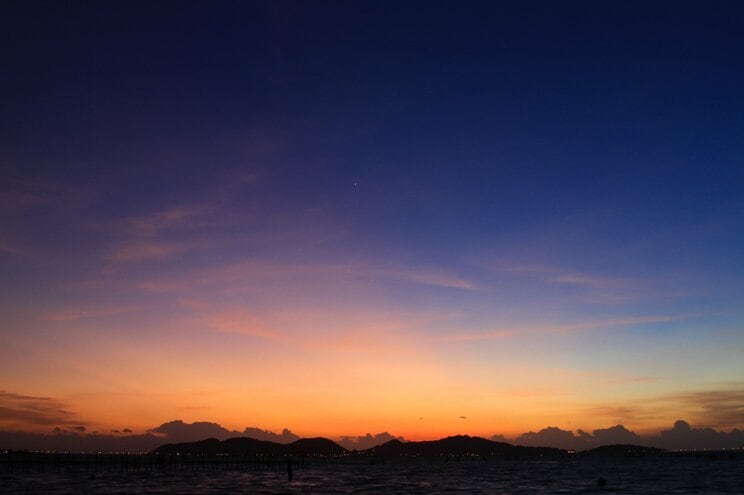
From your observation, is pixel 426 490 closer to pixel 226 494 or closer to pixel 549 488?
pixel 549 488

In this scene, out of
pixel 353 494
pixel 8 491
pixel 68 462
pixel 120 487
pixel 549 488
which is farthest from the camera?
pixel 68 462

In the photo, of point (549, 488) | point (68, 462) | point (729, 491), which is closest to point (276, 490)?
point (549, 488)

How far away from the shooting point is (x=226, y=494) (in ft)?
267

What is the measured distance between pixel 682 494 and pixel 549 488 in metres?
19.6

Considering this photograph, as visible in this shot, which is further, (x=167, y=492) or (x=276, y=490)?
(x=276, y=490)

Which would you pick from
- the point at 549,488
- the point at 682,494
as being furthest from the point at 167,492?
the point at 682,494

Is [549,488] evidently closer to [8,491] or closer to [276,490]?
[276,490]

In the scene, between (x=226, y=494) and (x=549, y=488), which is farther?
(x=549, y=488)

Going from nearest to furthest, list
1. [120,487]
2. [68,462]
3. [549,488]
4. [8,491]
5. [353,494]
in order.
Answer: [8,491]
[353,494]
[120,487]
[549,488]
[68,462]

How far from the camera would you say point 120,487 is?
92.1 m

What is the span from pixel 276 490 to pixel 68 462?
11032 centimetres

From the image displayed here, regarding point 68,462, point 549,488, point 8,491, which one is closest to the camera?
point 8,491

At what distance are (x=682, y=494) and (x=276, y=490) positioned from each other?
57.9m

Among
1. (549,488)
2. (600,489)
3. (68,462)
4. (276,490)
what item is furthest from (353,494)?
(68,462)
